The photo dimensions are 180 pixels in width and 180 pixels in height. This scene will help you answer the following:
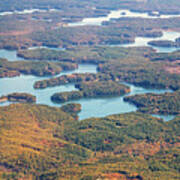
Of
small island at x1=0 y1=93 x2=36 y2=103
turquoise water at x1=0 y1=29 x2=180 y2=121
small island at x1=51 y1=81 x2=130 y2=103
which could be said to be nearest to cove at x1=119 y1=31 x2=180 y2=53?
turquoise water at x1=0 y1=29 x2=180 y2=121

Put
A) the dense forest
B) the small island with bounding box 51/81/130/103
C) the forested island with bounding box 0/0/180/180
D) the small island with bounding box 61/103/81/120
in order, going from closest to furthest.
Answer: the dense forest
the forested island with bounding box 0/0/180/180
the small island with bounding box 61/103/81/120
the small island with bounding box 51/81/130/103

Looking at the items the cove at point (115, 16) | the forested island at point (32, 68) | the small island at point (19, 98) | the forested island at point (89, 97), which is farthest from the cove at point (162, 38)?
the small island at point (19, 98)

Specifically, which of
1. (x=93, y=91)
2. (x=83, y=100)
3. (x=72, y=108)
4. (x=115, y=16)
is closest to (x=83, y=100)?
(x=83, y=100)

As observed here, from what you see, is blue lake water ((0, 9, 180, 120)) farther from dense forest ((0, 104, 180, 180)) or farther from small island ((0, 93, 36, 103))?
dense forest ((0, 104, 180, 180))

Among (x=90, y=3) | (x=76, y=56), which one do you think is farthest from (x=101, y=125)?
(x=90, y=3)

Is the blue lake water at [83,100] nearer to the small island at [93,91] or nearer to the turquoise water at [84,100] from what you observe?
the turquoise water at [84,100]

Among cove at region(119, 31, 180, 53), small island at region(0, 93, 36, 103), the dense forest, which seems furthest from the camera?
cove at region(119, 31, 180, 53)

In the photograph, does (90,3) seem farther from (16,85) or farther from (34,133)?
(34,133)
